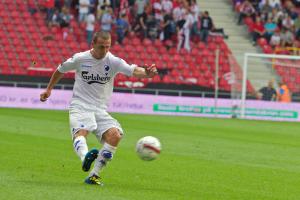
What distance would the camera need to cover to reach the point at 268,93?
32.5 meters

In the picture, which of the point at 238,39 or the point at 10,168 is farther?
the point at 238,39

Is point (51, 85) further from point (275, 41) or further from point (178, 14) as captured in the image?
point (275, 41)

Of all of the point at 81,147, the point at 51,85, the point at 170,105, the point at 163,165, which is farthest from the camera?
the point at 170,105

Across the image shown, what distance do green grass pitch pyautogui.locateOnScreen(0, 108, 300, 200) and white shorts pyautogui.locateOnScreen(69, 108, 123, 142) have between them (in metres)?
0.71

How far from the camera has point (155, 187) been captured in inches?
434

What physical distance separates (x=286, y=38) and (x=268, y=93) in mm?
6881

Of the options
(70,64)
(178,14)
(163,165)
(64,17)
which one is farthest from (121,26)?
(70,64)

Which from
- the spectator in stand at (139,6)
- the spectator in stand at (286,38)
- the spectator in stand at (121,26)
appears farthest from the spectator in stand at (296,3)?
the spectator in stand at (121,26)

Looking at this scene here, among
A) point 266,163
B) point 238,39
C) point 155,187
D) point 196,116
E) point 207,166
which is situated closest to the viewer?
point 155,187

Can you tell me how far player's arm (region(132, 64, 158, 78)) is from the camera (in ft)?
35.4

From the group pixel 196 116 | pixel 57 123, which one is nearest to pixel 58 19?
pixel 196 116

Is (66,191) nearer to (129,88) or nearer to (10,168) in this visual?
(10,168)

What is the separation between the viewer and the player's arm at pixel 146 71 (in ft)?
35.4

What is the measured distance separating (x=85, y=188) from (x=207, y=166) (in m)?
4.31
